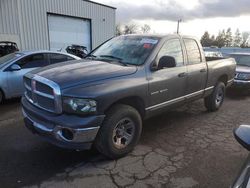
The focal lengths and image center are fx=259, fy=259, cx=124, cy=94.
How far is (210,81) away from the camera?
20.0 ft

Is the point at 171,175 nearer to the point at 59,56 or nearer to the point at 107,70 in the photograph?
the point at 107,70

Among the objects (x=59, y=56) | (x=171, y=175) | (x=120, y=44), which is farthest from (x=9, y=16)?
(x=171, y=175)

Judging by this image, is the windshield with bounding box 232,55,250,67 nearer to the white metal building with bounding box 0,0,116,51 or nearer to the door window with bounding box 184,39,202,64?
the door window with bounding box 184,39,202,64

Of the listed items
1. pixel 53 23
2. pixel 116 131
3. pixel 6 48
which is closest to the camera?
pixel 116 131

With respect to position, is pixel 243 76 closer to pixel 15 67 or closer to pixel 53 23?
pixel 15 67

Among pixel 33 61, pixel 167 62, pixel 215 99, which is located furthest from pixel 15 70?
pixel 215 99

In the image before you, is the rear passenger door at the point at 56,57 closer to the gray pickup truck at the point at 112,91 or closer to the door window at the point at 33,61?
the door window at the point at 33,61

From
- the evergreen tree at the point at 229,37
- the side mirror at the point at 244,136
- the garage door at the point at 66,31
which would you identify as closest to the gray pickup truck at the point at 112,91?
the side mirror at the point at 244,136

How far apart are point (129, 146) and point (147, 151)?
0.39m

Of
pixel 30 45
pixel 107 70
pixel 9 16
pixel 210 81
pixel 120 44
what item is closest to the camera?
pixel 107 70

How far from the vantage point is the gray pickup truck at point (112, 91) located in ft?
11.1

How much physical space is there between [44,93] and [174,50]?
2633mm

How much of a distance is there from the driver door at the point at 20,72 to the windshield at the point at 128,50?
9.10 feet

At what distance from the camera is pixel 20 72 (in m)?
6.99
